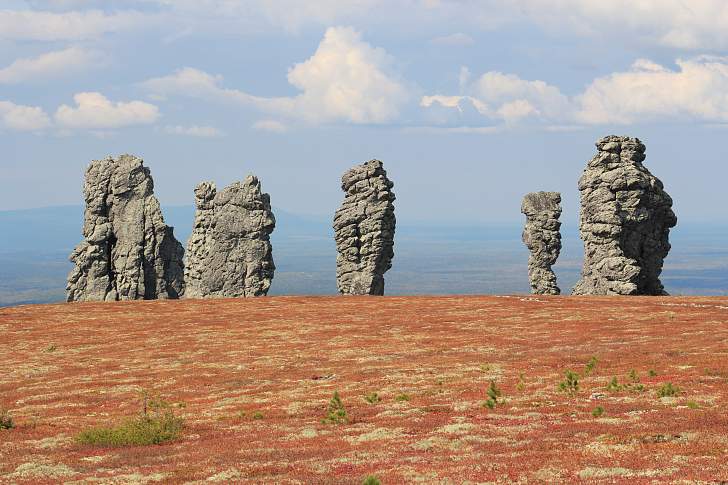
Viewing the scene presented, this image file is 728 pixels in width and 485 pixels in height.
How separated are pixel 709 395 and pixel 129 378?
31.2m

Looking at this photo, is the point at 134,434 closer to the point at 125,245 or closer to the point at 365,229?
the point at 365,229

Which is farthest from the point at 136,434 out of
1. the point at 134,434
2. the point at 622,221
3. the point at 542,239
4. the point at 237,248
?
→ the point at 542,239

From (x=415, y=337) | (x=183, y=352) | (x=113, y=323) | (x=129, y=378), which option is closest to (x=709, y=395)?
(x=415, y=337)

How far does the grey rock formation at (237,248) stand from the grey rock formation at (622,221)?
34.9 metres

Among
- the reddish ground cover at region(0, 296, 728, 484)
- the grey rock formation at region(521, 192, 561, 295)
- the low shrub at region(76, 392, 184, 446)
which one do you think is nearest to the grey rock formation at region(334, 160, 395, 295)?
the grey rock formation at region(521, 192, 561, 295)

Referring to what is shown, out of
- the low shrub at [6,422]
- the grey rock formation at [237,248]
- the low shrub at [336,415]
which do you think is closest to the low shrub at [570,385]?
the low shrub at [336,415]

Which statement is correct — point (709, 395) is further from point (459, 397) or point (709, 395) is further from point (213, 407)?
point (213, 407)

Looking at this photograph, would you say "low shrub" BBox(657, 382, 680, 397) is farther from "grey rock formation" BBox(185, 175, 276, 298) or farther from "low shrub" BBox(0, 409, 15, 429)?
"grey rock formation" BBox(185, 175, 276, 298)

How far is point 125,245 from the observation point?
99.9m

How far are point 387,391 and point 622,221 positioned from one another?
55724mm

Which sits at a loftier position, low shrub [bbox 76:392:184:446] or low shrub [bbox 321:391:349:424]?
low shrub [bbox 321:391:349:424]

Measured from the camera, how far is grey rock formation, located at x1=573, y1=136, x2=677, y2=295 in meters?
88.7

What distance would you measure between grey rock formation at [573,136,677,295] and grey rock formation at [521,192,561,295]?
1065cm

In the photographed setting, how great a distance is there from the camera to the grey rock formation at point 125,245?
99.6 metres
